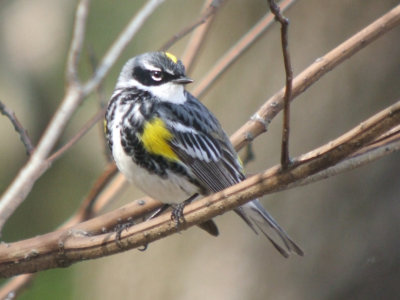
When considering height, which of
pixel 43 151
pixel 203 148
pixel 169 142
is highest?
pixel 43 151

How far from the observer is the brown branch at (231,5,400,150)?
6.93 feet

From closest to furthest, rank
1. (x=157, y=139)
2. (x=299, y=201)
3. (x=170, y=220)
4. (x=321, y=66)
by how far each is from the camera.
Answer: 1. (x=170, y=220)
2. (x=321, y=66)
3. (x=157, y=139)
4. (x=299, y=201)

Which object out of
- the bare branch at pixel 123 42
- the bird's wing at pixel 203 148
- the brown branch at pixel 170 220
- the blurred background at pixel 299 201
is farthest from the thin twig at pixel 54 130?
the blurred background at pixel 299 201

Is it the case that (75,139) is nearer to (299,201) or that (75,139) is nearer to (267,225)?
(267,225)

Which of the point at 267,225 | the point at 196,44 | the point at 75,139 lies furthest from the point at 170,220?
the point at 196,44

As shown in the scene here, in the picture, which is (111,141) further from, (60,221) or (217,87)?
(60,221)

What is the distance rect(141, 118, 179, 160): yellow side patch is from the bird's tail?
12.0 inches

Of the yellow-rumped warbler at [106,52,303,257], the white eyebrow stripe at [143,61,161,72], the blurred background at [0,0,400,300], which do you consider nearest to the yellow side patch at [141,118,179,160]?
the yellow-rumped warbler at [106,52,303,257]

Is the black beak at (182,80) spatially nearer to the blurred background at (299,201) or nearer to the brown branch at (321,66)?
the brown branch at (321,66)

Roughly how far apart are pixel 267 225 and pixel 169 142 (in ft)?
1.47

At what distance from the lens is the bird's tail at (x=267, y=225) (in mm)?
2605

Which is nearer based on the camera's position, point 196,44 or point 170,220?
point 170,220

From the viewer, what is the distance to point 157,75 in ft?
9.25

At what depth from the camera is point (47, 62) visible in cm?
692
